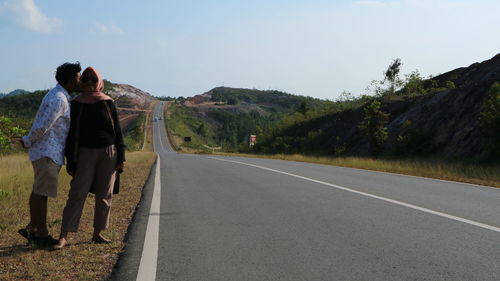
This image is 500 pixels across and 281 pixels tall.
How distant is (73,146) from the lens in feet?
16.6

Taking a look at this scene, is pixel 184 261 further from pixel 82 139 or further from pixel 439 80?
pixel 439 80

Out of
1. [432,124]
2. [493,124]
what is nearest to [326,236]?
[493,124]

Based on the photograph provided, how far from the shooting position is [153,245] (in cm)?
521

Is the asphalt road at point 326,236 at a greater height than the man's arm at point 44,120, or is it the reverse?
the man's arm at point 44,120

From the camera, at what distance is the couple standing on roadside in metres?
4.89

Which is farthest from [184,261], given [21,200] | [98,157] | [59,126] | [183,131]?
[183,131]

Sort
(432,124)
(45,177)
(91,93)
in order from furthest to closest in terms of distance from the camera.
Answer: (432,124), (91,93), (45,177)

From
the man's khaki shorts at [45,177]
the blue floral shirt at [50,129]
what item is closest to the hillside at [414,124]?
A: the blue floral shirt at [50,129]

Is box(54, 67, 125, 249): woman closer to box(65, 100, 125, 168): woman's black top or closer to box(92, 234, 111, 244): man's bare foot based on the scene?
box(65, 100, 125, 168): woman's black top

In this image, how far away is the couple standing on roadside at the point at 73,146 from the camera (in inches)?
193

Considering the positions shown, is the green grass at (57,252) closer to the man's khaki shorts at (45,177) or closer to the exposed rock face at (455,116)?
the man's khaki shorts at (45,177)

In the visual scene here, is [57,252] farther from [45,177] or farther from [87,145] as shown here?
[87,145]

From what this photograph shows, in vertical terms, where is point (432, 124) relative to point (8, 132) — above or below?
above

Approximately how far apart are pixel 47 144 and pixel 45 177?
1.16 feet
